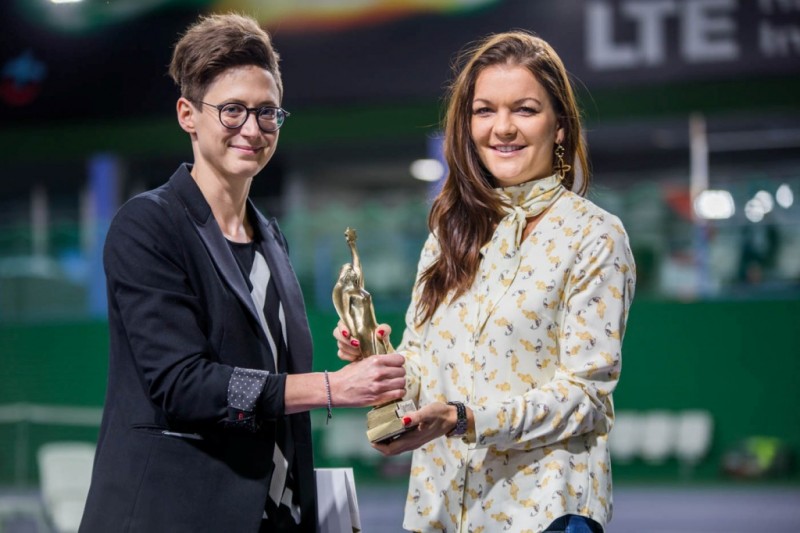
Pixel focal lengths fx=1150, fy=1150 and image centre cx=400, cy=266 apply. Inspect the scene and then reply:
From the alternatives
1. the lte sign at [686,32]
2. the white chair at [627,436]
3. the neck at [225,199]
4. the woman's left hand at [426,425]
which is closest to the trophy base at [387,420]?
the woman's left hand at [426,425]

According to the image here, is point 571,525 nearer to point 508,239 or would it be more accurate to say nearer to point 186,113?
point 508,239

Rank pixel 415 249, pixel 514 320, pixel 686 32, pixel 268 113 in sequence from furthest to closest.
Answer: pixel 415 249, pixel 686 32, pixel 268 113, pixel 514 320

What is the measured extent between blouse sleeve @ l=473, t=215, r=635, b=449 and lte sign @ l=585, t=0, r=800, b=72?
448 cm

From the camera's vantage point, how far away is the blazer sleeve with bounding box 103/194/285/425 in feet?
6.09

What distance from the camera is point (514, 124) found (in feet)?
6.73

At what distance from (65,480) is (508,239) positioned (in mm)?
3979

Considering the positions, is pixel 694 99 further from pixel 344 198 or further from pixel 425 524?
pixel 425 524

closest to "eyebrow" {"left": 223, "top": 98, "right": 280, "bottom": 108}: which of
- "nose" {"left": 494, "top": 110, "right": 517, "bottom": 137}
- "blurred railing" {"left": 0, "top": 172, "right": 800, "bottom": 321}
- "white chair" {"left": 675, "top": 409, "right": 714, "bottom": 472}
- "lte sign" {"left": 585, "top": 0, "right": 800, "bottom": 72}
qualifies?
"nose" {"left": 494, "top": 110, "right": 517, "bottom": 137}

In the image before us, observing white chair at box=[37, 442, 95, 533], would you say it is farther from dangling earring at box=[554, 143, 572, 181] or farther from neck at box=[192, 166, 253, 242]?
dangling earring at box=[554, 143, 572, 181]

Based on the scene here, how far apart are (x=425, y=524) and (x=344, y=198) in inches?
279

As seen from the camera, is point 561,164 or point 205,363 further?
point 561,164

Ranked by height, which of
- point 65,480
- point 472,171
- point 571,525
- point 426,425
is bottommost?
point 65,480

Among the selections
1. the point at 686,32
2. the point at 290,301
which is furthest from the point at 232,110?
the point at 686,32

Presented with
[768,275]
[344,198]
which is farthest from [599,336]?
[344,198]
